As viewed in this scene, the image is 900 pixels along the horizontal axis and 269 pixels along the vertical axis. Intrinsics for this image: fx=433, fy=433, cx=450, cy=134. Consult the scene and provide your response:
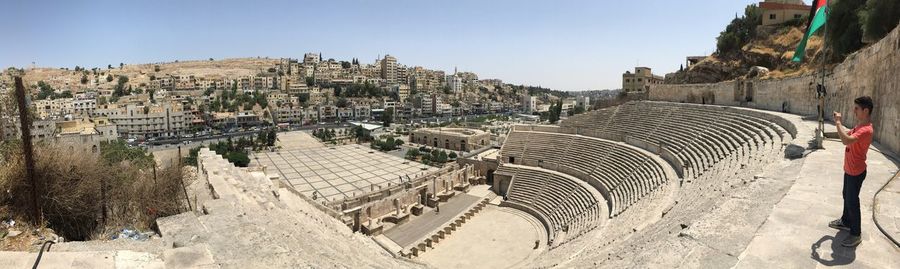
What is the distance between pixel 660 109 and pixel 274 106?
221 feet

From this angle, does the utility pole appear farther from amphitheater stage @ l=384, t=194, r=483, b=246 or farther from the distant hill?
the distant hill

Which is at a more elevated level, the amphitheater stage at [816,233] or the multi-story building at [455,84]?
the multi-story building at [455,84]

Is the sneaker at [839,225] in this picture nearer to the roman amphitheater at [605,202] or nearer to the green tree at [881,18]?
the roman amphitheater at [605,202]

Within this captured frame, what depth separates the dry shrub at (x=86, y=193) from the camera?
6516 millimetres

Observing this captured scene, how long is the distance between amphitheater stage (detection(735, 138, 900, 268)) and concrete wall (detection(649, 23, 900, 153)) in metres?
2.08

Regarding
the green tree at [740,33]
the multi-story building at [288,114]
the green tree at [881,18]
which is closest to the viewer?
the green tree at [881,18]

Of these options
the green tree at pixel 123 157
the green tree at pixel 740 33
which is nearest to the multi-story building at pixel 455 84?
the green tree at pixel 740 33

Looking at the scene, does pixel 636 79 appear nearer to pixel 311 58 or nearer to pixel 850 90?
pixel 850 90

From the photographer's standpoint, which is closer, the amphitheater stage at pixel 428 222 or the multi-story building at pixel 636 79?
the amphitheater stage at pixel 428 222

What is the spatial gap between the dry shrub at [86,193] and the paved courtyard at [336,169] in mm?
16672

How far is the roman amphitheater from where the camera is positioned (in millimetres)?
4539

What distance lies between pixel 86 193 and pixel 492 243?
41.5 feet

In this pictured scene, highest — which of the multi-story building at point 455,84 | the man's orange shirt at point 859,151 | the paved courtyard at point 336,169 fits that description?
the multi-story building at point 455,84

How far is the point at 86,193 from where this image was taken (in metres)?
7.32
